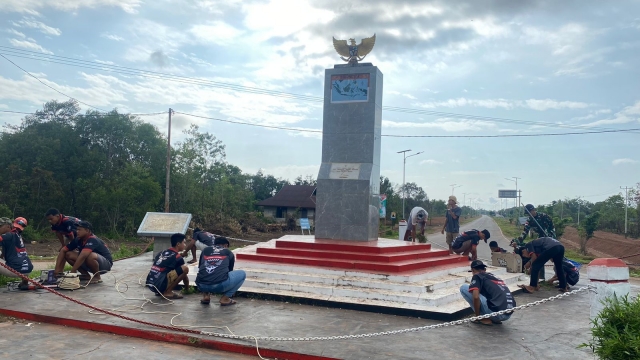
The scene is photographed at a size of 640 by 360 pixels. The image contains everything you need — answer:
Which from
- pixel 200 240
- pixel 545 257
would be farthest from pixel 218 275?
→ pixel 545 257

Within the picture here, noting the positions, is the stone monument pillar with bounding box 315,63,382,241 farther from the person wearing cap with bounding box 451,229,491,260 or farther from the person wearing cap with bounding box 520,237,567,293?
the person wearing cap with bounding box 520,237,567,293

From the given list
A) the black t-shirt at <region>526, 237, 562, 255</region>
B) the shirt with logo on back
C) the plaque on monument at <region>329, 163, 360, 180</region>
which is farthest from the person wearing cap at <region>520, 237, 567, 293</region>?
the plaque on monument at <region>329, 163, 360, 180</region>

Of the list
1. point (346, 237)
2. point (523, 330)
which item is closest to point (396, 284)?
point (523, 330)

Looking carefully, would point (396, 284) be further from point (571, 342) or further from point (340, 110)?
point (340, 110)

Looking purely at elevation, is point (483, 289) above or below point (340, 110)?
below

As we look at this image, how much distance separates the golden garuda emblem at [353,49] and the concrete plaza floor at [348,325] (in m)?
6.64

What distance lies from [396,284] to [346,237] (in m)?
3.59

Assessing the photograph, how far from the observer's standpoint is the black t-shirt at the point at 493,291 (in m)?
6.22

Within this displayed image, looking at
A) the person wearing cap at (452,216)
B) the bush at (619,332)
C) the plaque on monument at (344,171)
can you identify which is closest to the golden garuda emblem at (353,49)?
the plaque on monument at (344,171)

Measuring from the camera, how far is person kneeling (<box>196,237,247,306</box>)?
6.92 metres

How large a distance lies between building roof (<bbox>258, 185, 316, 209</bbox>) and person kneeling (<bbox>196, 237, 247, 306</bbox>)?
32839 millimetres

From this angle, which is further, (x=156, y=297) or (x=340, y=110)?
(x=340, y=110)

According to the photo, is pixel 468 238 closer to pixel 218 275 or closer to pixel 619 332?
pixel 218 275

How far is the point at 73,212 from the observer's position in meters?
29.1
